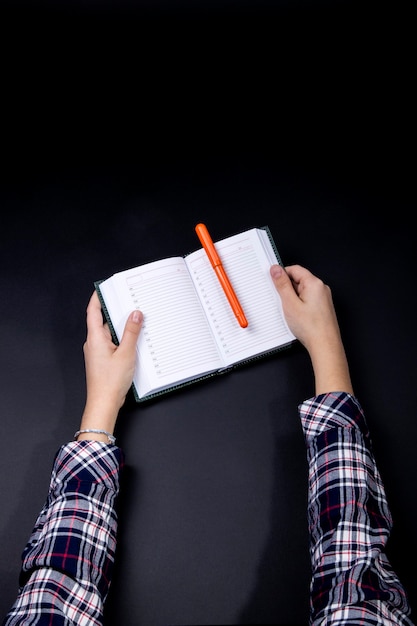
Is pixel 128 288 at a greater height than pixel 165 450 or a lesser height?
greater

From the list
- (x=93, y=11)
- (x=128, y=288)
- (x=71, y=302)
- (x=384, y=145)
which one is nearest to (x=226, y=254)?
(x=128, y=288)

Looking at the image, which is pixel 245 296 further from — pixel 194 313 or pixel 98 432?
pixel 98 432

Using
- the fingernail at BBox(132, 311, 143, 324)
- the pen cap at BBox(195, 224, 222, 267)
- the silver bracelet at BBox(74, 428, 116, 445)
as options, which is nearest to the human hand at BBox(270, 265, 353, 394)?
the pen cap at BBox(195, 224, 222, 267)

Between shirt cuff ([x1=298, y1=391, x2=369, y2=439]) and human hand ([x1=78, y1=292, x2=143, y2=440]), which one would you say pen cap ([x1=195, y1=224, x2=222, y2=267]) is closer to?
human hand ([x1=78, y1=292, x2=143, y2=440])

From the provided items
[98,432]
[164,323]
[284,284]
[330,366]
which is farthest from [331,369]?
[98,432]

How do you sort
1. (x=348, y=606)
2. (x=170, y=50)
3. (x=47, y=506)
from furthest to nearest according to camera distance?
(x=170, y=50)
(x=47, y=506)
(x=348, y=606)

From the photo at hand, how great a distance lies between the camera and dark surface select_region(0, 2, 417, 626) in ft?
3.14

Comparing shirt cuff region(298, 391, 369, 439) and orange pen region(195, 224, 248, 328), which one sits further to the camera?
orange pen region(195, 224, 248, 328)

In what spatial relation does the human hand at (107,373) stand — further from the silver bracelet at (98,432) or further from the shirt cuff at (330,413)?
the shirt cuff at (330,413)

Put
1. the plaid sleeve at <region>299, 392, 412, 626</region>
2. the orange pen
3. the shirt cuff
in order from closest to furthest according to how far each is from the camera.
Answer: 1. the plaid sleeve at <region>299, 392, 412, 626</region>
2. the shirt cuff
3. the orange pen

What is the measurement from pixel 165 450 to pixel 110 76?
2.36 feet

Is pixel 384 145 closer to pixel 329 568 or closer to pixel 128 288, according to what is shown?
pixel 128 288

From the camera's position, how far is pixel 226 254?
1.04 m

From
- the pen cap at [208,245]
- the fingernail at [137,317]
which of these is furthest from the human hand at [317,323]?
the fingernail at [137,317]
